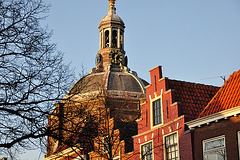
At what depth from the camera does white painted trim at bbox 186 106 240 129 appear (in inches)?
743

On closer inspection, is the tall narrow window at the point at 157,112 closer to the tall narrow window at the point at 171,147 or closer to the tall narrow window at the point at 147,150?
the tall narrow window at the point at 147,150

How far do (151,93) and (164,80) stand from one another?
131 cm

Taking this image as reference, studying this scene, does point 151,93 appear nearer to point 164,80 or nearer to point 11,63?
point 164,80

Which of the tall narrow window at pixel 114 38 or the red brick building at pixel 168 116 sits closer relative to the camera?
the red brick building at pixel 168 116

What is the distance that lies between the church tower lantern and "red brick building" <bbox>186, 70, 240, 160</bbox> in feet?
123

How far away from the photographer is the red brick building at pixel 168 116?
21.9m

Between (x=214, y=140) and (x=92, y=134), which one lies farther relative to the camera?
(x=214, y=140)

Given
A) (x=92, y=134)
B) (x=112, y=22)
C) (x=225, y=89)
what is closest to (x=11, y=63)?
(x=92, y=134)

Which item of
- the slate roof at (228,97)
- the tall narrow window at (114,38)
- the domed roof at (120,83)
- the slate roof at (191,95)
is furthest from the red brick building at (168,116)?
the tall narrow window at (114,38)

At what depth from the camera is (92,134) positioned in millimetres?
15078

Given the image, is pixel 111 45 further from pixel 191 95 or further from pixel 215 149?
pixel 215 149

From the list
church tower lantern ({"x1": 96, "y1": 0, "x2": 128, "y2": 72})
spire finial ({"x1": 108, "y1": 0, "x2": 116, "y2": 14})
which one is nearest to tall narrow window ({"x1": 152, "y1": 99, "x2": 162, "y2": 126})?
church tower lantern ({"x1": 96, "y1": 0, "x2": 128, "y2": 72})

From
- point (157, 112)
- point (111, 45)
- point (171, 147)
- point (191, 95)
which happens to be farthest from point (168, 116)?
point (111, 45)

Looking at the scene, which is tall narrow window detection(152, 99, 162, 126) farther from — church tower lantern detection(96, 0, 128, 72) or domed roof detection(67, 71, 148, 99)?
church tower lantern detection(96, 0, 128, 72)
